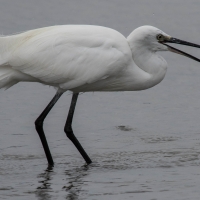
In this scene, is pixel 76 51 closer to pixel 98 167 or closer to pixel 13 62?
pixel 13 62

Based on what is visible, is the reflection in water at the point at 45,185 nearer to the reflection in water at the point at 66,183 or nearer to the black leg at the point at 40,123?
the reflection in water at the point at 66,183

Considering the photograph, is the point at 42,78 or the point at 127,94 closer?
the point at 42,78

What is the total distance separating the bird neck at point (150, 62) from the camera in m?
9.01

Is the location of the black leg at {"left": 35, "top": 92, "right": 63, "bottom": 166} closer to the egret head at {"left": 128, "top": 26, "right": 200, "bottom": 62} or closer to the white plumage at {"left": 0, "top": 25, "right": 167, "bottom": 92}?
the white plumage at {"left": 0, "top": 25, "right": 167, "bottom": 92}

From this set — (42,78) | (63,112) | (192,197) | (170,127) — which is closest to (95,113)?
(63,112)

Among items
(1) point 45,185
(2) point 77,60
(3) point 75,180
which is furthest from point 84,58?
(1) point 45,185

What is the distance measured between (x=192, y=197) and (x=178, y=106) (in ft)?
12.5

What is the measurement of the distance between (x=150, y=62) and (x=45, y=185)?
6.43 feet

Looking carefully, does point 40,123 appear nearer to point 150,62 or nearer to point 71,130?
point 71,130

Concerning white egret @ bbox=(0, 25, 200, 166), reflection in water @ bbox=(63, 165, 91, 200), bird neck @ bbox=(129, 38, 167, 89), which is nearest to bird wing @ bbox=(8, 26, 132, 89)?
white egret @ bbox=(0, 25, 200, 166)

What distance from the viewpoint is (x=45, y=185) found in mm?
7980

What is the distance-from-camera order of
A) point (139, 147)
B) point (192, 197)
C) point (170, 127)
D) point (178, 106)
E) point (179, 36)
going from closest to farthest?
point (192, 197), point (139, 147), point (170, 127), point (178, 106), point (179, 36)

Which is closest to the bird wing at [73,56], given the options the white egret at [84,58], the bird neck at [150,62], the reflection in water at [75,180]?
the white egret at [84,58]

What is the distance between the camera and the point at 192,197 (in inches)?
297
